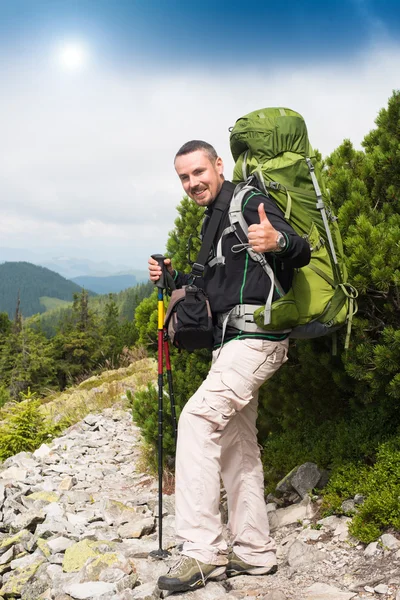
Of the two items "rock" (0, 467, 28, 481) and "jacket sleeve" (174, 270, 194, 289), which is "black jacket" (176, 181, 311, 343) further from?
"rock" (0, 467, 28, 481)

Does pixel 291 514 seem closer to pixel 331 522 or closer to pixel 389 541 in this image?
pixel 331 522

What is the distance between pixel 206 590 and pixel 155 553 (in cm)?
109

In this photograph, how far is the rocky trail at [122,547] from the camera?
418cm

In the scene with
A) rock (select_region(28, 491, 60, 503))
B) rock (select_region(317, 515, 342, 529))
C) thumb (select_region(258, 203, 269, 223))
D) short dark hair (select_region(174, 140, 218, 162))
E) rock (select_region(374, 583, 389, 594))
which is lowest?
rock (select_region(28, 491, 60, 503))

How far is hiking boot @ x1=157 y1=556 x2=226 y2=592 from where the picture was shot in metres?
3.92

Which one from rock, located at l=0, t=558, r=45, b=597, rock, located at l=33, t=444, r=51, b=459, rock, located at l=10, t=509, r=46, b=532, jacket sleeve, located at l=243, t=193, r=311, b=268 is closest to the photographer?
jacket sleeve, located at l=243, t=193, r=311, b=268

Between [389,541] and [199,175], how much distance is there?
10.3 feet

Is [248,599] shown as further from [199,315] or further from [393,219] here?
[393,219]

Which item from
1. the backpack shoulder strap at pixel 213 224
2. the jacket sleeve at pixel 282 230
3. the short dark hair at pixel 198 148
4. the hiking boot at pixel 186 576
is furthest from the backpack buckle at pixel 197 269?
the hiking boot at pixel 186 576

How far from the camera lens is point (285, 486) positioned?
19.3ft

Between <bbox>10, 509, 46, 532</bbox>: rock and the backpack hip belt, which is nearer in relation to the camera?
the backpack hip belt

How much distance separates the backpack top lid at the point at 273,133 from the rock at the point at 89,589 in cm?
347

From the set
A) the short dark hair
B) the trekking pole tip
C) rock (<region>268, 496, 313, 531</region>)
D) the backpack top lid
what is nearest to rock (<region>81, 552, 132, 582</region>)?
the trekking pole tip

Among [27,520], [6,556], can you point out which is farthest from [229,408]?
[27,520]
